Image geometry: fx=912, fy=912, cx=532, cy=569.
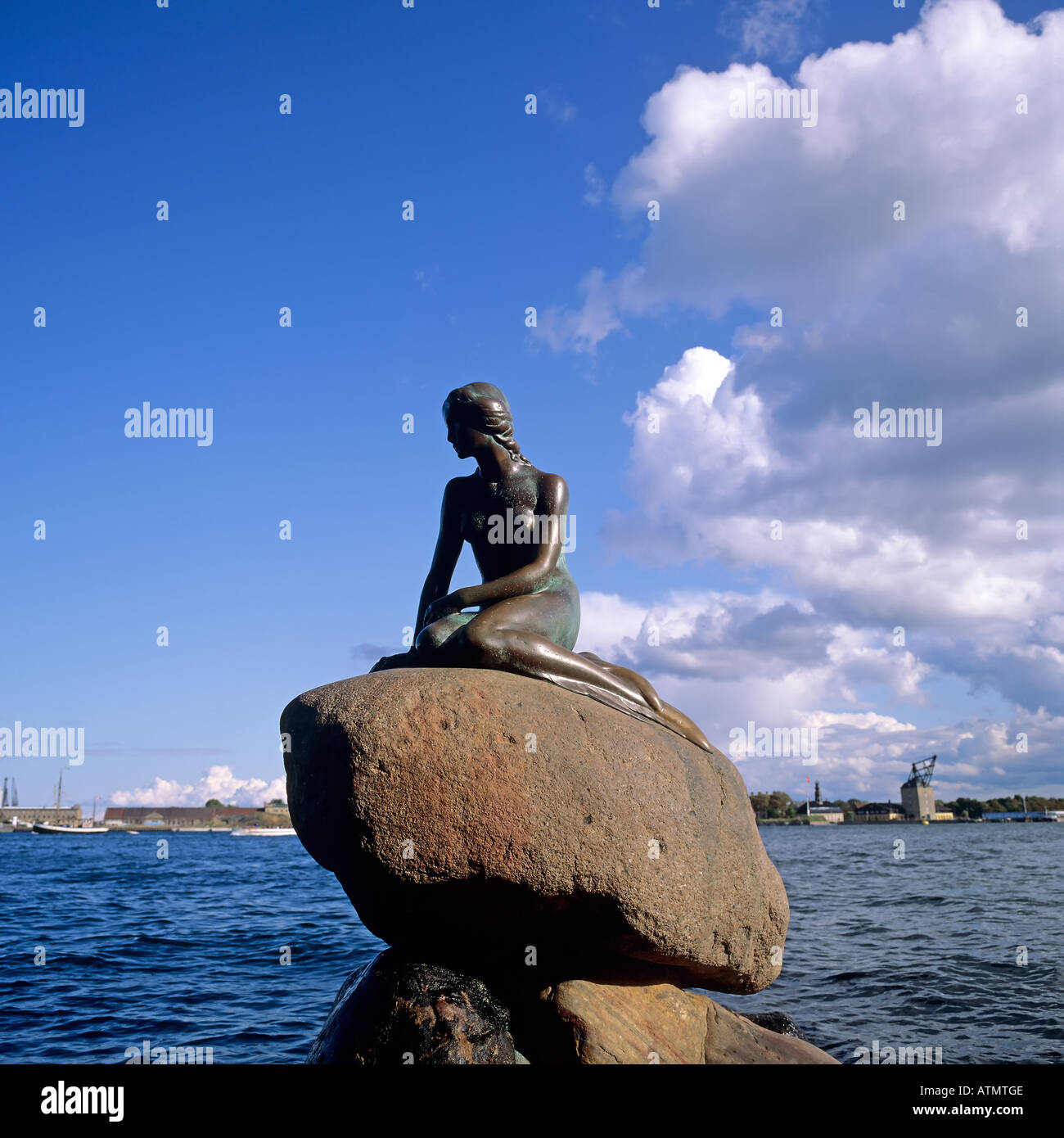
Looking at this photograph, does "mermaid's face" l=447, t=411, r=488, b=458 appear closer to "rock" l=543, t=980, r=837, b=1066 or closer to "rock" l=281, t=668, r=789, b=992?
"rock" l=281, t=668, r=789, b=992

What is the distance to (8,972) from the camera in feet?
37.4

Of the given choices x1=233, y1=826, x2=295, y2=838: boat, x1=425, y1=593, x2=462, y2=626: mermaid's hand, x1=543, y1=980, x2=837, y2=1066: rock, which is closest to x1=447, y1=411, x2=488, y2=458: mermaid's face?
x1=425, y1=593, x2=462, y2=626: mermaid's hand

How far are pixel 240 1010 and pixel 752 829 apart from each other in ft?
20.7

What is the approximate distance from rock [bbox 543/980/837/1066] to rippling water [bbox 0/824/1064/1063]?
2.96m

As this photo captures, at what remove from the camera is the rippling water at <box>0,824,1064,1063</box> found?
873 centimetres

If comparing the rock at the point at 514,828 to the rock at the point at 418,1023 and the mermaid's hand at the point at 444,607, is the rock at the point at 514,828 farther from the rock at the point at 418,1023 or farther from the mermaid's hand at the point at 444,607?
the mermaid's hand at the point at 444,607

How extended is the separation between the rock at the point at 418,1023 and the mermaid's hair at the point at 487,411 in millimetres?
3685

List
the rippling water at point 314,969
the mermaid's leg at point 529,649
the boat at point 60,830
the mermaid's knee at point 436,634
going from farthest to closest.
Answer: the boat at point 60,830, the rippling water at point 314,969, the mermaid's knee at point 436,634, the mermaid's leg at point 529,649

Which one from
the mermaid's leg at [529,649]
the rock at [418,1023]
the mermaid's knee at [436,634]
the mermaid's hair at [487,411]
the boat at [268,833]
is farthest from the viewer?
the boat at [268,833]

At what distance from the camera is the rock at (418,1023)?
16.1ft

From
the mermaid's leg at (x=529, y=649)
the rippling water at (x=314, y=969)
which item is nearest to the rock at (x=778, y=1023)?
the rippling water at (x=314, y=969)
